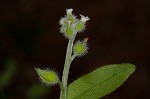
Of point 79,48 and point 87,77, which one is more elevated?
point 79,48

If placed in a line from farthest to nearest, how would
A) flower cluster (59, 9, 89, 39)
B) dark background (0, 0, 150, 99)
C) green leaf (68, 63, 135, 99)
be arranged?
dark background (0, 0, 150, 99), green leaf (68, 63, 135, 99), flower cluster (59, 9, 89, 39)

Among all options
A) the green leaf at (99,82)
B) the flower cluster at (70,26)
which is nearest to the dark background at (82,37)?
the green leaf at (99,82)

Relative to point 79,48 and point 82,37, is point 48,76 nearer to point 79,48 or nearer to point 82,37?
point 79,48

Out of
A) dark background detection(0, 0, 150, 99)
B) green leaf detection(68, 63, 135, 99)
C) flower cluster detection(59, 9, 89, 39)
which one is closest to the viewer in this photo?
flower cluster detection(59, 9, 89, 39)

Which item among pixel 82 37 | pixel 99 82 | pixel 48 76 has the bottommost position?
pixel 99 82

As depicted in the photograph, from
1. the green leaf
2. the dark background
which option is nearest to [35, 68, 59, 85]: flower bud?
the green leaf

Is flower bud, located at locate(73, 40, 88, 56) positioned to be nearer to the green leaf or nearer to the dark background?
the green leaf

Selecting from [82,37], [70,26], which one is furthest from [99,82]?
[82,37]
